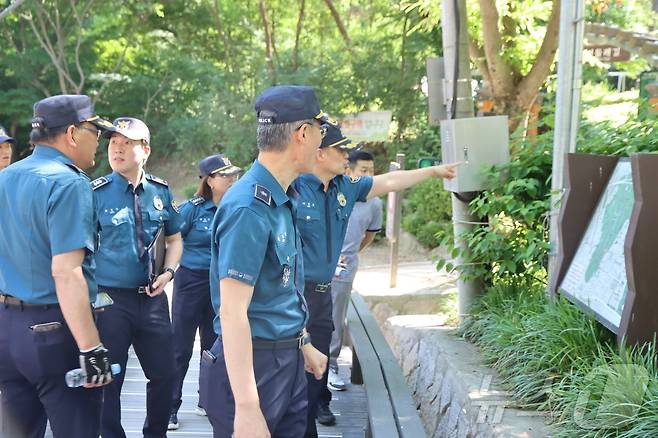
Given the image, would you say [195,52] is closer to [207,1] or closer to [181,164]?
[207,1]

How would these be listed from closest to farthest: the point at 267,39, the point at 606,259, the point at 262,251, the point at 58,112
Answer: the point at 262,251 → the point at 58,112 → the point at 606,259 → the point at 267,39

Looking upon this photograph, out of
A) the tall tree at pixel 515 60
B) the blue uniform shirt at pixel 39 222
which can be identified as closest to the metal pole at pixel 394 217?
the tall tree at pixel 515 60

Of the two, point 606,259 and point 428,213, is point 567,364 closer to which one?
point 606,259

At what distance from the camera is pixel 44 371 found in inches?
111

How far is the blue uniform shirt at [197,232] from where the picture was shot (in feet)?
15.6

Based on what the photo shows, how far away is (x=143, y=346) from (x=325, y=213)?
1245mm

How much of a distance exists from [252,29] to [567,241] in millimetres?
17790

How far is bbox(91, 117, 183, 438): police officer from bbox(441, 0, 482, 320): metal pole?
2158 mm

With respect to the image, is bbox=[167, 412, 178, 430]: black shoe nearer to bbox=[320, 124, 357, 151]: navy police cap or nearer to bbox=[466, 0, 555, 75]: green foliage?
bbox=[320, 124, 357, 151]: navy police cap

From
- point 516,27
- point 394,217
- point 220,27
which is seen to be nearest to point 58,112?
point 394,217

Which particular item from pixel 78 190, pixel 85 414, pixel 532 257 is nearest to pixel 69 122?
pixel 78 190

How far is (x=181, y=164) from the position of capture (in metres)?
22.8

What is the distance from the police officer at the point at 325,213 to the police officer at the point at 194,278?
3.37 feet

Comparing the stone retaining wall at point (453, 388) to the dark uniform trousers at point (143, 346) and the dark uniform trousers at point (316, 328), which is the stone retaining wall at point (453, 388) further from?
the dark uniform trousers at point (143, 346)
